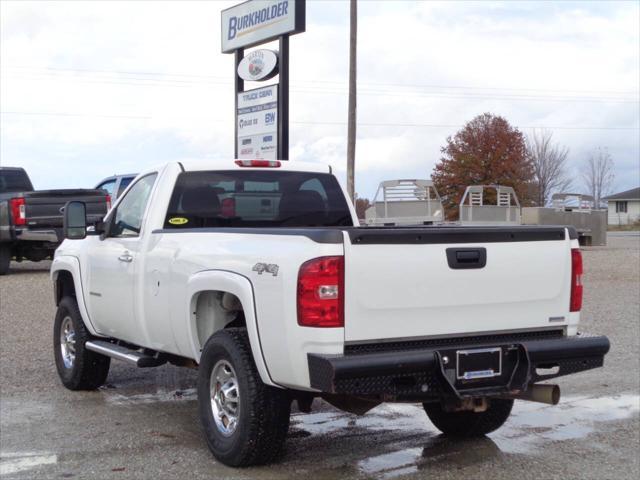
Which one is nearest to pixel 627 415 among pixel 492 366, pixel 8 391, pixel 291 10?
pixel 492 366

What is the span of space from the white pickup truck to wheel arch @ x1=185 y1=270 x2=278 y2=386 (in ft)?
0.04

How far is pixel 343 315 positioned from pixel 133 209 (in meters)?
3.14

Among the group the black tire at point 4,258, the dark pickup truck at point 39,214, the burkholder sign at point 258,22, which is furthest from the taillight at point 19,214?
Result: the burkholder sign at point 258,22

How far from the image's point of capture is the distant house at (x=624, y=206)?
88938 millimetres

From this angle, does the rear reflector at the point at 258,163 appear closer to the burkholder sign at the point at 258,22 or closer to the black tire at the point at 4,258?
the burkholder sign at the point at 258,22

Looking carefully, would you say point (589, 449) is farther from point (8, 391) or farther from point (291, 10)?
point (291, 10)

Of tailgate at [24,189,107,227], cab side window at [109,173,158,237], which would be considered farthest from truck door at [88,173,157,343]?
tailgate at [24,189,107,227]

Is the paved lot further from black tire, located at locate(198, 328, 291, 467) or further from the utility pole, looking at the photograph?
the utility pole

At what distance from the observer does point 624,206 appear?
91250mm

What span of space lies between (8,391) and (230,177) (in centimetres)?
293

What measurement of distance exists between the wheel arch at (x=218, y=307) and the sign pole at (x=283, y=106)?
12562 millimetres

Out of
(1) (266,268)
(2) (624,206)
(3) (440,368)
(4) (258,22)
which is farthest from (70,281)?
(2) (624,206)

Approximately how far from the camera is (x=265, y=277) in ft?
16.9

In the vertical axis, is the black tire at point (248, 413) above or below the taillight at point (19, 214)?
below
